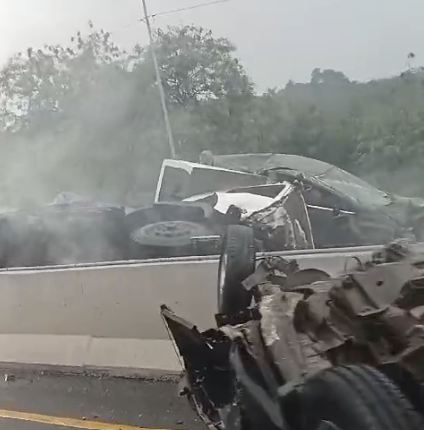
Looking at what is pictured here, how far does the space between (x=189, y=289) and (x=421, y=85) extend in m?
4.80

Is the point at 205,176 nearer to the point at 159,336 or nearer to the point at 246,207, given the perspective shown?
the point at 246,207

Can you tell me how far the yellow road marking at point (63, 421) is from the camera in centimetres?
507

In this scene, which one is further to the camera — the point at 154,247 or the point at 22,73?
the point at 22,73

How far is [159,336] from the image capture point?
251 inches

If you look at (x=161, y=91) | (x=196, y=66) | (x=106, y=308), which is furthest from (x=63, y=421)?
(x=196, y=66)

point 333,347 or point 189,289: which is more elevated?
point 333,347

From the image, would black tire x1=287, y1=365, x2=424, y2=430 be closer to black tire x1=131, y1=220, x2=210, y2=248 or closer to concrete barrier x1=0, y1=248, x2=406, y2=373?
concrete barrier x1=0, y1=248, x2=406, y2=373

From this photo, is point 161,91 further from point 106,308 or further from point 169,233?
point 106,308

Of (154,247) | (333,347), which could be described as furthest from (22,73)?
(333,347)

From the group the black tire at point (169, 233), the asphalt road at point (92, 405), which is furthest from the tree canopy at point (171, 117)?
the asphalt road at point (92, 405)

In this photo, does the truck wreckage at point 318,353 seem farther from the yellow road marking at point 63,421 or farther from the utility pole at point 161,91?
the utility pole at point 161,91

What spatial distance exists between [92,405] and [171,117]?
791 cm

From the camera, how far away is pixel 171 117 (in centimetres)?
1284

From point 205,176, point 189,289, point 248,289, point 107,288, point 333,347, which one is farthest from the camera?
point 205,176
